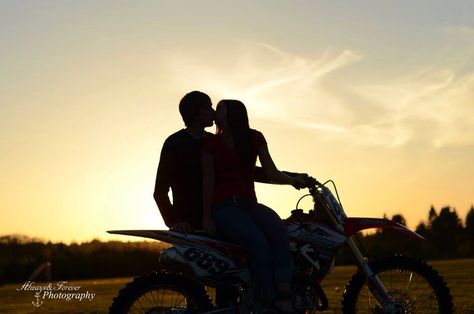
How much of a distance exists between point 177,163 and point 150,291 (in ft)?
4.33

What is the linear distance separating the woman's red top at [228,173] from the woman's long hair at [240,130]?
0.14 feet

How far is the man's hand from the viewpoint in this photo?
22.6 feet

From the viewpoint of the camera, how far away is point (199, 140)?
7.49 metres

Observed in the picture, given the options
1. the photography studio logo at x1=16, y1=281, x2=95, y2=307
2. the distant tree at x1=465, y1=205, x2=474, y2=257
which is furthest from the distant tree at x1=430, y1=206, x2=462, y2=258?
the photography studio logo at x1=16, y1=281, x2=95, y2=307

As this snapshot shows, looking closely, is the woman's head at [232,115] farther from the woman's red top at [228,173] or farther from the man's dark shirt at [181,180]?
the man's dark shirt at [181,180]

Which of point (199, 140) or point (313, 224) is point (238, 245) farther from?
point (199, 140)

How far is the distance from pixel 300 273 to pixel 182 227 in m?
1.08

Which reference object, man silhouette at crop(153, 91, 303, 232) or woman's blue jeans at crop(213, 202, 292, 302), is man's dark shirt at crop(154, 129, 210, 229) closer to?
man silhouette at crop(153, 91, 303, 232)

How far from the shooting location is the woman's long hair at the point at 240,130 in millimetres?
6551

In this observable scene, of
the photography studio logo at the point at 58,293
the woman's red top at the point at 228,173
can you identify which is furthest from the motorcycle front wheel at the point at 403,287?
the photography studio logo at the point at 58,293

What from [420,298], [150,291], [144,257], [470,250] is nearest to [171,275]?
[150,291]

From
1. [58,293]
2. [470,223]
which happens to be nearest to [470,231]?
[470,223]

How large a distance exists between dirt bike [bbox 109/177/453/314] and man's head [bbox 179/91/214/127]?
1.16m

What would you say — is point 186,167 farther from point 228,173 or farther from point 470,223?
point 470,223
